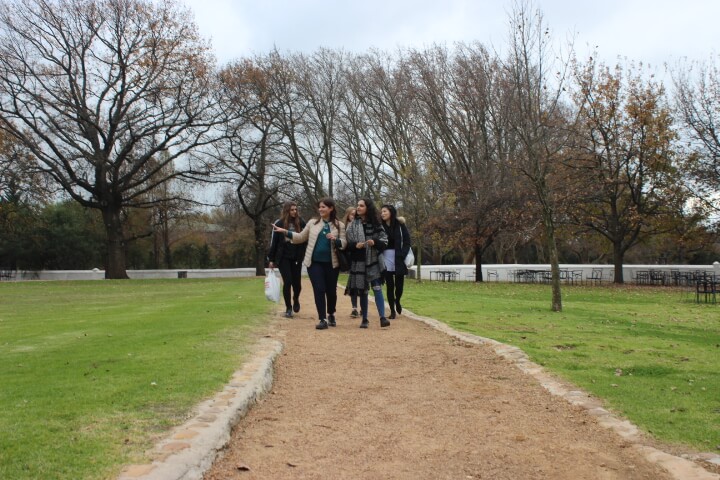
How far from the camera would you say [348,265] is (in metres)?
9.06

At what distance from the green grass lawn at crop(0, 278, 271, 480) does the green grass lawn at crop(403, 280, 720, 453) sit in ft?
→ 10.8

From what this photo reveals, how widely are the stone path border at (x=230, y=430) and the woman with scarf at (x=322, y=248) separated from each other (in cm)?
254

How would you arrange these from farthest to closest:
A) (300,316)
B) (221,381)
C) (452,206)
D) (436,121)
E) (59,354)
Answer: (436,121) → (452,206) → (300,316) → (59,354) → (221,381)

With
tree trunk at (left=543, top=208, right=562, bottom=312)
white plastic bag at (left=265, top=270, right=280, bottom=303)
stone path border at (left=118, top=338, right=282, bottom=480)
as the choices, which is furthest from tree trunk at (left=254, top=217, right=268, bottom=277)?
stone path border at (left=118, top=338, right=282, bottom=480)

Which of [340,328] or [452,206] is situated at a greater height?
[452,206]

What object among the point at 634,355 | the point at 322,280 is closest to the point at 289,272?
the point at 322,280

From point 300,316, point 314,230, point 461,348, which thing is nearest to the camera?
point 461,348

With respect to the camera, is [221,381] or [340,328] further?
[340,328]

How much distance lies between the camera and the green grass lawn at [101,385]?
133 inches

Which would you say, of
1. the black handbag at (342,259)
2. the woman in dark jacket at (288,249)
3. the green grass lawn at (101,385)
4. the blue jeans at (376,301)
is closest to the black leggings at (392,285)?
the blue jeans at (376,301)

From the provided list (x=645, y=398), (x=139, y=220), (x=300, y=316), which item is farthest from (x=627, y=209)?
(x=139, y=220)

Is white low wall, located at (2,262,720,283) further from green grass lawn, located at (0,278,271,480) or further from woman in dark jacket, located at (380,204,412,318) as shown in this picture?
green grass lawn, located at (0,278,271,480)

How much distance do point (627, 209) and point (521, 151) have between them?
20.3 feet

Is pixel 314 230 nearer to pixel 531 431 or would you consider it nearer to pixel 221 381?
pixel 221 381
